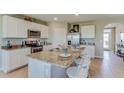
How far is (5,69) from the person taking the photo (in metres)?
3.86

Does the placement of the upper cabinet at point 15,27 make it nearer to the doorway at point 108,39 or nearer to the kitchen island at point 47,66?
the kitchen island at point 47,66

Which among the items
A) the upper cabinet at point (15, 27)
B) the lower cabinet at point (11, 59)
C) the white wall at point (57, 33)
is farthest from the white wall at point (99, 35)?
the lower cabinet at point (11, 59)

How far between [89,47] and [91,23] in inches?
60.6

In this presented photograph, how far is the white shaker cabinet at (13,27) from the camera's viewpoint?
405cm

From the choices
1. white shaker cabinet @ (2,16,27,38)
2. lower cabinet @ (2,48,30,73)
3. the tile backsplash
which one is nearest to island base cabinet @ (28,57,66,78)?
lower cabinet @ (2,48,30,73)

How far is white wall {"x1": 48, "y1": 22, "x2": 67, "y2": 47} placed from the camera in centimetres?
744

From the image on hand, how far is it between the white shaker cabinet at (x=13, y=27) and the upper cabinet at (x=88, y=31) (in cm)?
375

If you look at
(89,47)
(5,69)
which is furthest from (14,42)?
(89,47)

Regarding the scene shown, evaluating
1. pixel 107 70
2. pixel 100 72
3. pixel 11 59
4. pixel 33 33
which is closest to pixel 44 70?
pixel 11 59

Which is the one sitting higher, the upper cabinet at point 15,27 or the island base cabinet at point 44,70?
the upper cabinet at point 15,27

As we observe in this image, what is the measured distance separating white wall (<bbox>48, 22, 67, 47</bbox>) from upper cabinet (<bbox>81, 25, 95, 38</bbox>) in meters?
1.17
